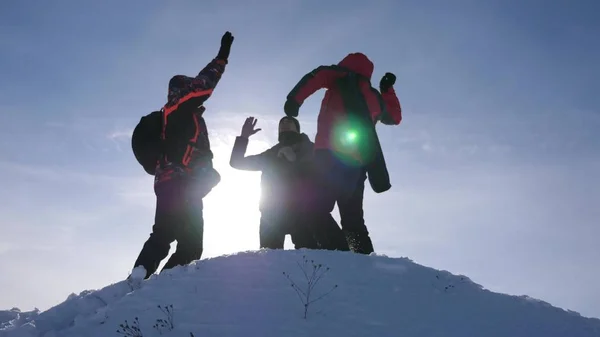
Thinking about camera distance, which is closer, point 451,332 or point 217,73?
point 451,332

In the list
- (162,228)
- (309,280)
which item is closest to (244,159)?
(162,228)

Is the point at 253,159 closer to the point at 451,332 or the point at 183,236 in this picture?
the point at 183,236

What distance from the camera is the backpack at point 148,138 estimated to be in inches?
264

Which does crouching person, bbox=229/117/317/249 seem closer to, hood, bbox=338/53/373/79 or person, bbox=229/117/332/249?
person, bbox=229/117/332/249

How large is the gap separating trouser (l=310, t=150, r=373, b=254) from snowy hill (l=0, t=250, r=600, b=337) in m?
1.04

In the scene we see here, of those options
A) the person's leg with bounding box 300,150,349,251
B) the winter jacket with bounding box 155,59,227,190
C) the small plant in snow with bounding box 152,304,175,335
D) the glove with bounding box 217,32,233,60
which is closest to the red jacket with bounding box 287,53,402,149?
the person's leg with bounding box 300,150,349,251

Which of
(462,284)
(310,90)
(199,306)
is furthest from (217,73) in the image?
(462,284)

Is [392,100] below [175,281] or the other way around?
the other way around

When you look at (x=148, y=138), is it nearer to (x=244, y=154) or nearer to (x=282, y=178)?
(x=244, y=154)

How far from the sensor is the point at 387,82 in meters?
7.75

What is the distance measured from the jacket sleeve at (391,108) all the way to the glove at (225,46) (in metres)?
2.33

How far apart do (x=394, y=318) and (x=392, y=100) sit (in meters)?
3.93

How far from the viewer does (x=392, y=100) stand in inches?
303

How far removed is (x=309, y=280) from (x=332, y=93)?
2.79m
